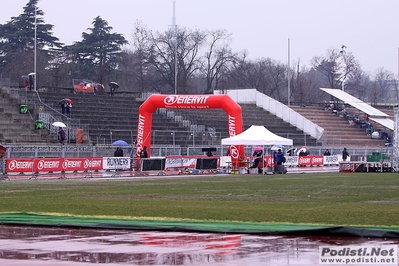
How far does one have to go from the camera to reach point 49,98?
66.1 m

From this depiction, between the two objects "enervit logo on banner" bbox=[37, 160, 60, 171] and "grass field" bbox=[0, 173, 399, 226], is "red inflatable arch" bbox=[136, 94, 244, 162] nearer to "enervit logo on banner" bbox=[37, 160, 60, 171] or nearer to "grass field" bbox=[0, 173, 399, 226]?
"enervit logo on banner" bbox=[37, 160, 60, 171]

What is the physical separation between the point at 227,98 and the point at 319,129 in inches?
1100

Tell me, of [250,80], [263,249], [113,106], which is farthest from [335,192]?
[250,80]

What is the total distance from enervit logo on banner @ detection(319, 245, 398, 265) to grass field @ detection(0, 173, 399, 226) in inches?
159

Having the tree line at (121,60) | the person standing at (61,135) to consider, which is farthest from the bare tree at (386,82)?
the person standing at (61,135)

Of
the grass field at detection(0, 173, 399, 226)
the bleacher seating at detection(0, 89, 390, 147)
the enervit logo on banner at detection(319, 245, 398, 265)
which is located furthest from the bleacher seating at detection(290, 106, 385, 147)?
the enervit logo on banner at detection(319, 245, 398, 265)

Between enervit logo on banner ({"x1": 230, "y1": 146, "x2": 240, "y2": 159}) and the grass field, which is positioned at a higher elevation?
enervit logo on banner ({"x1": 230, "y1": 146, "x2": 240, "y2": 159})

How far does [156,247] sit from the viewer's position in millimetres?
13367

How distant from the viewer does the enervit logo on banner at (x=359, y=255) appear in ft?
37.1

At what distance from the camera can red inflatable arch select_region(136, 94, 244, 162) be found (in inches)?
1944

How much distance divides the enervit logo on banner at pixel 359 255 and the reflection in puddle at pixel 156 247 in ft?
0.64

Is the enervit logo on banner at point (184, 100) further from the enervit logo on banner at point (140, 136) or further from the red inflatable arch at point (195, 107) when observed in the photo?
the enervit logo on banner at point (140, 136)

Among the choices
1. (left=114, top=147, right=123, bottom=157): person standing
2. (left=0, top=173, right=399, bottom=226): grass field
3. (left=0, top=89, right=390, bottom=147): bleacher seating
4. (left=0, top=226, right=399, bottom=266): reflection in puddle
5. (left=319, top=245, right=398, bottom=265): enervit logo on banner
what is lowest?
(left=0, top=226, right=399, bottom=266): reflection in puddle

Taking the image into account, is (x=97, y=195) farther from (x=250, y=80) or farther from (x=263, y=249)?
(x=250, y=80)
